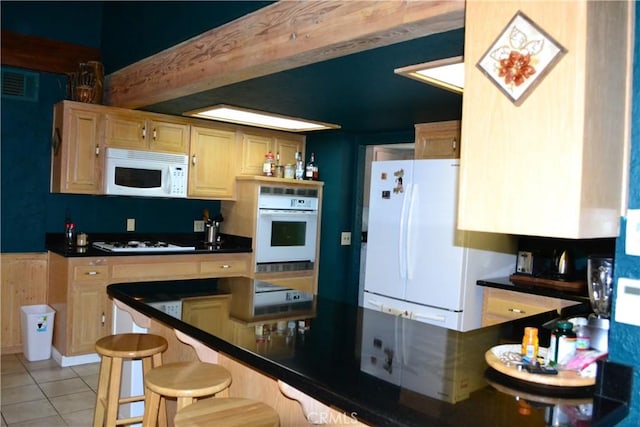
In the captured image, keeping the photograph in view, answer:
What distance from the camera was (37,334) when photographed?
4125 mm

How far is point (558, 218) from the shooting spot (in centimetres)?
141

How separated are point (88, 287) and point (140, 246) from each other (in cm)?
61

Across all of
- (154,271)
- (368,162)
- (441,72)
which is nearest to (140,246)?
(154,271)

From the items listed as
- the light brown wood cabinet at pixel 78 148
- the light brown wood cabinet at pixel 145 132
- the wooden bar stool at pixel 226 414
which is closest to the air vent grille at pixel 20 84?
the light brown wood cabinet at pixel 78 148

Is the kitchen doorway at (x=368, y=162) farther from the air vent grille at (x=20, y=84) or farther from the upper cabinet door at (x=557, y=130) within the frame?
the upper cabinet door at (x=557, y=130)

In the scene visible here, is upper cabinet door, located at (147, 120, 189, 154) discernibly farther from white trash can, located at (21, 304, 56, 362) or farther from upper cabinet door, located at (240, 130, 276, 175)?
white trash can, located at (21, 304, 56, 362)

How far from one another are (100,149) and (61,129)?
0.33 metres

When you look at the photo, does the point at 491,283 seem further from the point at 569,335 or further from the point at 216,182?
the point at 216,182

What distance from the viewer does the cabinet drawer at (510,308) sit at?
328 cm

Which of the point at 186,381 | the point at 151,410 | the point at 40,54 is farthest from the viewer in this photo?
the point at 40,54

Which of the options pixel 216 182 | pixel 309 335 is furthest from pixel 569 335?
pixel 216 182

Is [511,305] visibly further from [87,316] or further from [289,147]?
[87,316]

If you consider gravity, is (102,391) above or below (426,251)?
below

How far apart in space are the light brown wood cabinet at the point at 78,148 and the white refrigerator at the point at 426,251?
7.50 feet
